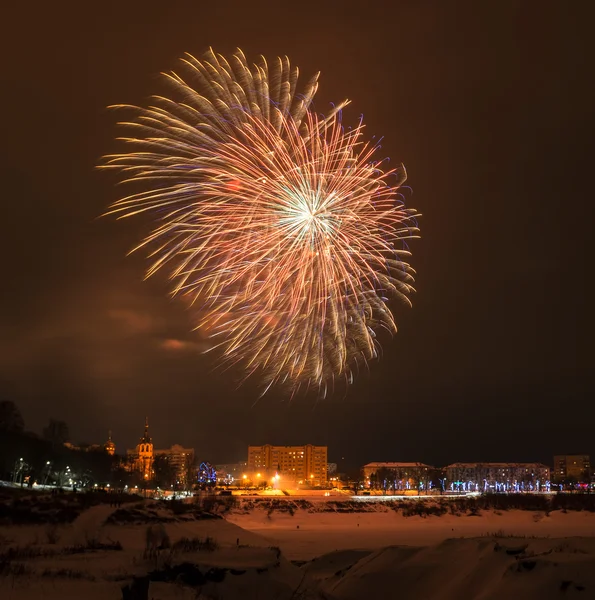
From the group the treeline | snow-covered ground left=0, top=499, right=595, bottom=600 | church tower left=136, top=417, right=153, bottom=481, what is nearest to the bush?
snow-covered ground left=0, top=499, right=595, bottom=600

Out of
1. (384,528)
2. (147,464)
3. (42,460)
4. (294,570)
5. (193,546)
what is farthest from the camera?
(147,464)

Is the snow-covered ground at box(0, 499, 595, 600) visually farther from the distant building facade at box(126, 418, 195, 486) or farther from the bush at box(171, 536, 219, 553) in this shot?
the distant building facade at box(126, 418, 195, 486)

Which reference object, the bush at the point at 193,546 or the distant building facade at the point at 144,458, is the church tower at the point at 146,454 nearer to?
the distant building facade at the point at 144,458

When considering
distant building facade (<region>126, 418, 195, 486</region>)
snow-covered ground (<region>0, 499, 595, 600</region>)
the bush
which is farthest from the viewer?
distant building facade (<region>126, 418, 195, 486</region>)

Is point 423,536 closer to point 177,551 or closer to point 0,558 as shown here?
point 177,551

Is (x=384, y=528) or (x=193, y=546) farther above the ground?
(x=193, y=546)

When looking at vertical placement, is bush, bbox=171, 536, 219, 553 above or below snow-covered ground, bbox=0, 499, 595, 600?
below

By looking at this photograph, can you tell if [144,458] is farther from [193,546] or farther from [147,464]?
[193,546]

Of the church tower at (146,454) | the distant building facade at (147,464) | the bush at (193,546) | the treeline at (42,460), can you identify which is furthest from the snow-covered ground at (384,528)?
the church tower at (146,454)

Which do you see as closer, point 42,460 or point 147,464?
point 42,460

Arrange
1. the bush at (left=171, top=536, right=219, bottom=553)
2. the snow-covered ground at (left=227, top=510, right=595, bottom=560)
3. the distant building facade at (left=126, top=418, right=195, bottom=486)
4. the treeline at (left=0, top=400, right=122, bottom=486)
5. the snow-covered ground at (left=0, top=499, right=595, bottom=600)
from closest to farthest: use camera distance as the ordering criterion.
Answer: the snow-covered ground at (left=0, top=499, right=595, bottom=600) → the bush at (left=171, top=536, right=219, bottom=553) → the snow-covered ground at (left=227, top=510, right=595, bottom=560) → the treeline at (left=0, top=400, right=122, bottom=486) → the distant building facade at (left=126, top=418, right=195, bottom=486)

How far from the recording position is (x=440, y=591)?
42.5 feet

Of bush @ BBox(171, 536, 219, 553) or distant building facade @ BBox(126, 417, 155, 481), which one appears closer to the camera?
bush @ BBox(171, 536, 219, 553)

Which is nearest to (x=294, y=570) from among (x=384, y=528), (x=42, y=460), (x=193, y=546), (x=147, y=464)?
(x=193, y=546)
